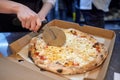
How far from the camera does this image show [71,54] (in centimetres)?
83

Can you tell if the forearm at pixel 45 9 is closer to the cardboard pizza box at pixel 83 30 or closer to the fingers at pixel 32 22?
the cardboard pizza box at pixel 83 30

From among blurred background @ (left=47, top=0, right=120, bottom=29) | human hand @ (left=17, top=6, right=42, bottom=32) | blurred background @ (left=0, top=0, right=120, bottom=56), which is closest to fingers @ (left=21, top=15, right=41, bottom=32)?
human hand @ (left=17, top=6, right=42, bottom=32)

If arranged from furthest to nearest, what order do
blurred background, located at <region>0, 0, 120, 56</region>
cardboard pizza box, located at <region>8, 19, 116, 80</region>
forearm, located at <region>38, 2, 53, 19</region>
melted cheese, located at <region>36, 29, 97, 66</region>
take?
blurred background, located at <region>0, 0, 120, 56</region> → forearm, located at <region>38, 2, 53, 19</region> → melted cheese, located at <region>36, 29, 97, 66</region> → cardboard pizza box, located at <region>8, 19, 116, 80</region>

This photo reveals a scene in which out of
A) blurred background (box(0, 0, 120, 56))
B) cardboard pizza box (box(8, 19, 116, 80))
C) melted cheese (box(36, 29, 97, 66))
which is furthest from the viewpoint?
blurred background (box(0, 0, 120, 56))

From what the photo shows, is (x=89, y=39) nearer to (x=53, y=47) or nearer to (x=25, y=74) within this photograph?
(x=53, y=47)

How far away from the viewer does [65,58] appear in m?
0.81

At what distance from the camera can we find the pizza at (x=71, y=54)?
75cm

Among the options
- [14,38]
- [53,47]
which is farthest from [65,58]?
[14,38]

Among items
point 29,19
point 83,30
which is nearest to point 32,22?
point 29,19

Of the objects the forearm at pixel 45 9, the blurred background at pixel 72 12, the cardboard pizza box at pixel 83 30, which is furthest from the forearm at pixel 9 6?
the blurred background at pixel 72 12

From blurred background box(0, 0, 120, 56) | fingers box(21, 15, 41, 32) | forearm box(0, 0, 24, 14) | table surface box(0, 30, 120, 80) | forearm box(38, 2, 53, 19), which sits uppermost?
forearm box(0, 0, 24, 14)

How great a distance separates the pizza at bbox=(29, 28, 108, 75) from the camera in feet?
2.47

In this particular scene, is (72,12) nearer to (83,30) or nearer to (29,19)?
(83,30)

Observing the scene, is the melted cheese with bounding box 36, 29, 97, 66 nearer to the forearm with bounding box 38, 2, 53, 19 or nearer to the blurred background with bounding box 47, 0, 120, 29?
the forearm with bounding box 38, 2, 53, 19
